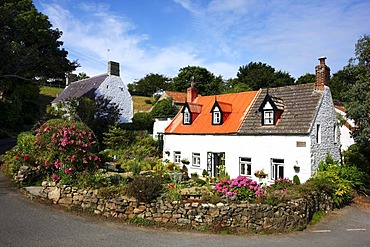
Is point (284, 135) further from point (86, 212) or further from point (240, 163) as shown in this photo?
point (86, 212)

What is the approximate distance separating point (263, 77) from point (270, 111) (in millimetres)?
40393

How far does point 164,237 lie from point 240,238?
2.97 metres

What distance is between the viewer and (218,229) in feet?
34.9

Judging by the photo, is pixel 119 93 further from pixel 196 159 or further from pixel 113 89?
pixel 196 159

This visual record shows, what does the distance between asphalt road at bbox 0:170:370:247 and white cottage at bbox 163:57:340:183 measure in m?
5.26

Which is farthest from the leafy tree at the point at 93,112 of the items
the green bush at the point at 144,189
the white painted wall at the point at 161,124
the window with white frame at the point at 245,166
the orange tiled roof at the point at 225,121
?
the green bush at the point at 144,189

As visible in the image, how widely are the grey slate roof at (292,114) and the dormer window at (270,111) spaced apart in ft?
0.84

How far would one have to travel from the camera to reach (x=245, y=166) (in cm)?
1862

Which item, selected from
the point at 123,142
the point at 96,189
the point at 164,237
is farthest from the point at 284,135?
the point at 123,142

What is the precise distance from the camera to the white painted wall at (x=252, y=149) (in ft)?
53.6

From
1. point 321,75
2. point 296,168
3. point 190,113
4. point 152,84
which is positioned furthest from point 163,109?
point 152,84

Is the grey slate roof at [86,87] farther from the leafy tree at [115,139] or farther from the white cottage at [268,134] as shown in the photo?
the white cottage at [268,134]

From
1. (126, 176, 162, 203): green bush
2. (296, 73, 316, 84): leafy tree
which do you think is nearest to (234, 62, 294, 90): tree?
(296, 73, 316, 84): leafy tree

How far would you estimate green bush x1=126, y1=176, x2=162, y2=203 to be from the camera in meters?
11.0
